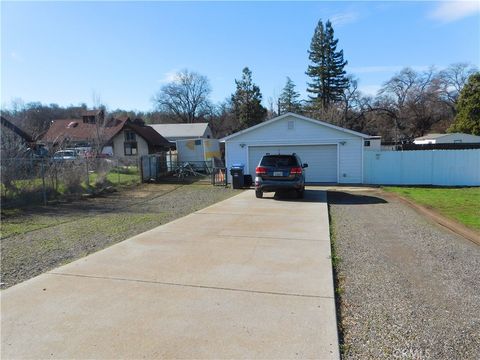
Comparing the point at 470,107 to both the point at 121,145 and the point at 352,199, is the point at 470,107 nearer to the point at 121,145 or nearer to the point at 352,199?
the point at 352,199

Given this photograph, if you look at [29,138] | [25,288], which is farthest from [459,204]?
[29,138]

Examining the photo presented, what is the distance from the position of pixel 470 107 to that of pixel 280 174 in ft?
129

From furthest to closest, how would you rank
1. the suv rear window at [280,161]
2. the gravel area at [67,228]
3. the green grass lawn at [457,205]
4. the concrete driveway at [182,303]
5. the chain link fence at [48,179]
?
1. the suv rear window at [280,161]
2. the chain link fence at [48,179]
3. the green grass lawn at [457,205]
4. the gravel area at [67,228]
5. the concrete driveway at [182,303]

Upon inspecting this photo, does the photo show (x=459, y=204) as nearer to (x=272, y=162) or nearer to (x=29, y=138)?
(x=272, y=162)

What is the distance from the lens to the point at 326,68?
53.7 meters

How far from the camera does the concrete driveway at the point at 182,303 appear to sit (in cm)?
318

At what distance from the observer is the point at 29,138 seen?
19.9 metres

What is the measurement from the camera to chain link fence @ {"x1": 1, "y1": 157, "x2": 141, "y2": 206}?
1234cm

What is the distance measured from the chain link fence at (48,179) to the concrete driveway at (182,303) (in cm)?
785

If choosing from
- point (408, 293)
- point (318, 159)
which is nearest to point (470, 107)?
point (318, 159)

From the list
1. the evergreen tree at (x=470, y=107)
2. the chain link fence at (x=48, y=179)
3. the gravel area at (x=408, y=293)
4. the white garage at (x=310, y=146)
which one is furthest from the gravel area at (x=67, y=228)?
the evergreen tree at (x=470, y=107)

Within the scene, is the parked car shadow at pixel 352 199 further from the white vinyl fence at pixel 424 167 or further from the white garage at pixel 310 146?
the white vinyl fence at pixel 424 167

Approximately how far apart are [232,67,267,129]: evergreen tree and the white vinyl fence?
142 ft

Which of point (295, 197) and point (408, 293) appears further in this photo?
point (295, 197)
